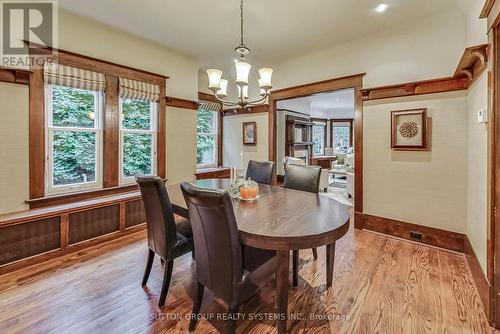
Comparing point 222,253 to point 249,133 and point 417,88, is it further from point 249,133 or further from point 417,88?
point 249,133

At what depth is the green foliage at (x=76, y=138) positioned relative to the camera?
3.05 m

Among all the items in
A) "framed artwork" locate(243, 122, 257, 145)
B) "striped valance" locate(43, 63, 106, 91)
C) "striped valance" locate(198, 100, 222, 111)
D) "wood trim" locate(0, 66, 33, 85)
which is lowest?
"framed artwork" locate(243, 122, 257, 145)

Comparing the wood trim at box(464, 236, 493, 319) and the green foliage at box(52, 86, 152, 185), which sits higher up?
the green foliage at box(52, 86, 152, 185)

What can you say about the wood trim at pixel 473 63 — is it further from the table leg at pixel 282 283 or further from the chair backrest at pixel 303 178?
the table leg at pixel 282 283

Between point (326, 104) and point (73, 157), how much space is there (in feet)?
26.1

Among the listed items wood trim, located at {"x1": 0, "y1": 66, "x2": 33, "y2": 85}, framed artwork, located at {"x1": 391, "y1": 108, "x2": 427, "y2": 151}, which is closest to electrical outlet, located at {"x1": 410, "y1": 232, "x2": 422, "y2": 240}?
framed artwork, located at {"x1": 391, "y1": 108, "x2": 427, "y2": 151}

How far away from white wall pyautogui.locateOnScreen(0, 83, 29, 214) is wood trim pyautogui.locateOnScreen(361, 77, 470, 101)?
14.0 feet

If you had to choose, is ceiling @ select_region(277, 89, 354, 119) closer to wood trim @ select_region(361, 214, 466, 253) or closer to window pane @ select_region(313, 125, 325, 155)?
window pane @ select_region(313, 125, 325, 155)

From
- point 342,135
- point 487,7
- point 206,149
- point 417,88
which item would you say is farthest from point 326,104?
point 487,7

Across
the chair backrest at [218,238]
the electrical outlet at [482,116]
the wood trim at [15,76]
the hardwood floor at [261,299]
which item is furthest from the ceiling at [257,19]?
the hardwood floor at [261,299]

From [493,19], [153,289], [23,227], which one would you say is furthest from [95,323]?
[493,19]

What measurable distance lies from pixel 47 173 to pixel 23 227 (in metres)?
0.67

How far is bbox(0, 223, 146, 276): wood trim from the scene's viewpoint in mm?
2491

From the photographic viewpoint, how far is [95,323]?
1777mm
